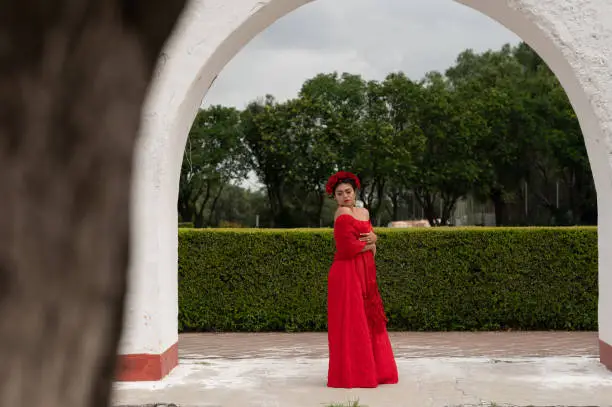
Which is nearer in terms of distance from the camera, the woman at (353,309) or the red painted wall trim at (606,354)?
the woman at (353,309)

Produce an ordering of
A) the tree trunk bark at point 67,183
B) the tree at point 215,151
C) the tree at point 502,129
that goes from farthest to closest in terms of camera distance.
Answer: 1. the tree at point 215,151
2. the tree at point 502,129
3. the tree trunk bark at point 67,183

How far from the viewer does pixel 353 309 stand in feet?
20.0

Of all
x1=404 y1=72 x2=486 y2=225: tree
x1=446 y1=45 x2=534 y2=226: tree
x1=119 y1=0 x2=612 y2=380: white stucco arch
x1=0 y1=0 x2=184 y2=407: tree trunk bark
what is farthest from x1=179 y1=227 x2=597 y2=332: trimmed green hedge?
x1=446 y1=45 x2=534 y2=226: tree

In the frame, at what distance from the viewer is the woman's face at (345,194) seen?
6.21 meters

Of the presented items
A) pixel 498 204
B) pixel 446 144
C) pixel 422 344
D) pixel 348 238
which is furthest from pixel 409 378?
pixel 498 204

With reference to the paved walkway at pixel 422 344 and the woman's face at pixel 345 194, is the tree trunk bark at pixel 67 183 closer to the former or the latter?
the woman's face at pixel 345 194

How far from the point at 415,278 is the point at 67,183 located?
396 inches

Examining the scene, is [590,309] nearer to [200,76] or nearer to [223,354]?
[223,354]

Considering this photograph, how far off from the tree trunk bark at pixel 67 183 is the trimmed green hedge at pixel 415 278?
9804 millimetres

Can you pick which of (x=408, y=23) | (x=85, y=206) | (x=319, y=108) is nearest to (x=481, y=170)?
(x=319, y=108)

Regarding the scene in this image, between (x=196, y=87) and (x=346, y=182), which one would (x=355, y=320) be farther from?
(x=196, y=87)

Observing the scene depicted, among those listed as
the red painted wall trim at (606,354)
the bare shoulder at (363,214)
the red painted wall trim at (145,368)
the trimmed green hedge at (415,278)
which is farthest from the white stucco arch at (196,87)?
the trimmed green hedge at (415,278)

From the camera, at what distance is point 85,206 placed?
0.86 metres

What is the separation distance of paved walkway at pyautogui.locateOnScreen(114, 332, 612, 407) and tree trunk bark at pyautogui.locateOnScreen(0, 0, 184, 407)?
4216 millimetres
